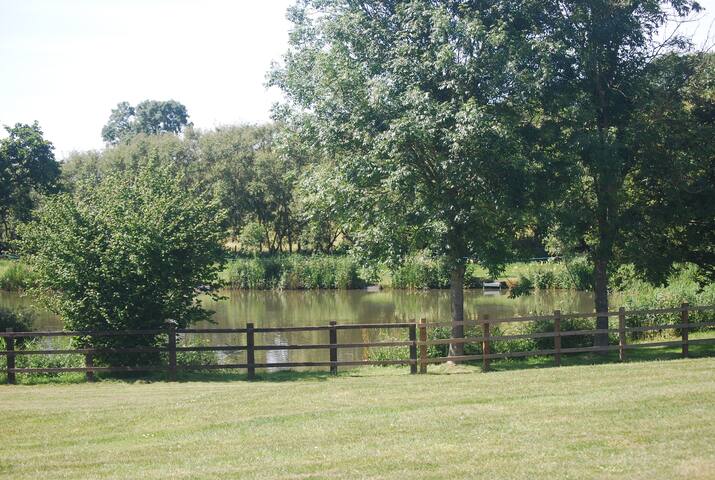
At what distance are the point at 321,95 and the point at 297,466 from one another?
12494 mm

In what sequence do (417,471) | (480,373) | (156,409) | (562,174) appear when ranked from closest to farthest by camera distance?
(417,471) < (156,409) < (480,373) < (562,174)

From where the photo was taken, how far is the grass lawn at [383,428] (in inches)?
365

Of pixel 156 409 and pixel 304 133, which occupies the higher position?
pixel 304 133

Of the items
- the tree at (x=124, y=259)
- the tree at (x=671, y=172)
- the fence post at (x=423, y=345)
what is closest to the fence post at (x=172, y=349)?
the tree at (x=124, y=259)

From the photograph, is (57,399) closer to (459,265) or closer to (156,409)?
(156,409)

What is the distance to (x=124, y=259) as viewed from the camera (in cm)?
1884

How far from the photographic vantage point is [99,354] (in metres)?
18.8

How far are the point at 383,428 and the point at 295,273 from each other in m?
44.1

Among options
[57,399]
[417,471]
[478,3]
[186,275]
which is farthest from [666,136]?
[57,399]

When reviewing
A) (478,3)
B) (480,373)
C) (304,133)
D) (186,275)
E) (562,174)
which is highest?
(478,3)

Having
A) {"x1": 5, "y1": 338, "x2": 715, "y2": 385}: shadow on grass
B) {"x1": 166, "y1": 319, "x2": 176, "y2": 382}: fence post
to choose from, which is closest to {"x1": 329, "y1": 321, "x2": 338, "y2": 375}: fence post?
{"x1": 5, "y1": 338, "x2": 715, "y2": 385}: shadow on grass

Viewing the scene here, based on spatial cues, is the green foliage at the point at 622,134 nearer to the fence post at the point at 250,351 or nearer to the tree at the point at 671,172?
the tree at the point at 671,172

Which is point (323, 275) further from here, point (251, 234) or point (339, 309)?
point (339, 309)

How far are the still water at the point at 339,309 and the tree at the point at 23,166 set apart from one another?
806 centimetres
